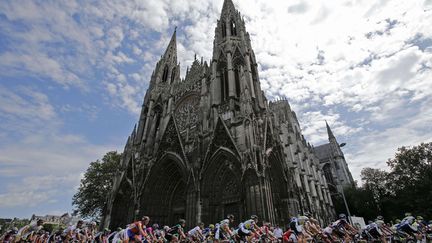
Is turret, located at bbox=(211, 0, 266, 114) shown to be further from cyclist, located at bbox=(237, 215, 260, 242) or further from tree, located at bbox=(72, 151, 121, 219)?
tree, located at bbox=(72, 151, 121, 219)

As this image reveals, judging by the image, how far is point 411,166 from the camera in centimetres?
2489

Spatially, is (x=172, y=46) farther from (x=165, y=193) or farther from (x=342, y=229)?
(x=342, y=229)

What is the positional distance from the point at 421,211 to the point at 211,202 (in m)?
23.2

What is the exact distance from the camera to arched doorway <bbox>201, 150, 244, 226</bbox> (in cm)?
1386

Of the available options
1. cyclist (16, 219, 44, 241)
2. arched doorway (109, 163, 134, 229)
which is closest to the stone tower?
arched doorway (109, 163, 134, 229)

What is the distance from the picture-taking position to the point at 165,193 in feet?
59.3

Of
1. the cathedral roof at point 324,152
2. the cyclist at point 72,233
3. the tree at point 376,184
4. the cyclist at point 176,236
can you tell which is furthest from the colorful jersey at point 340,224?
the cathedral roof at point 324,152

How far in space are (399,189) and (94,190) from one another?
36601 mm

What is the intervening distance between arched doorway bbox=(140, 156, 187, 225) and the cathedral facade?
0.25ft

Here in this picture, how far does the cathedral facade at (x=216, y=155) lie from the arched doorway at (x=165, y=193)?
0.08m

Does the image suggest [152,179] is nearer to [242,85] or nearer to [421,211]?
[242,85]

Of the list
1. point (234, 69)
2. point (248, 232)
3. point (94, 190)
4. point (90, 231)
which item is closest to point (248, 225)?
point (248, 232)

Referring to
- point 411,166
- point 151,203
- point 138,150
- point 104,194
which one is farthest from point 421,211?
point 104,194

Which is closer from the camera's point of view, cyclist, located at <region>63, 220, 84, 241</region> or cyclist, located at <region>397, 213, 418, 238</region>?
cyclist, located at <region>397, 213, 418, 238</region>
